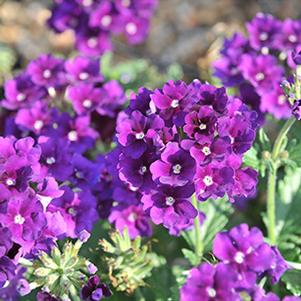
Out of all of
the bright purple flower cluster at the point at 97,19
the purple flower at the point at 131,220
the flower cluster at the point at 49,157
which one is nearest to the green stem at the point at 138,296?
the purple flower at the point at 131,220

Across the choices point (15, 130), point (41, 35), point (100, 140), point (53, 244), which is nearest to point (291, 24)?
point (100, 140)

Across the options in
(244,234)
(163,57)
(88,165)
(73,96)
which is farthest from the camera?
(163,57)

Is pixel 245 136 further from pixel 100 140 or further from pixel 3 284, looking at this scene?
pixel 100 140

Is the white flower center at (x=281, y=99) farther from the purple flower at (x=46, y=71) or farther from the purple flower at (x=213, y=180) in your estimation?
the purple flower at (x=46, y=71)

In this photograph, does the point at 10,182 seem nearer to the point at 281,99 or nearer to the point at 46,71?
the point at 46,71

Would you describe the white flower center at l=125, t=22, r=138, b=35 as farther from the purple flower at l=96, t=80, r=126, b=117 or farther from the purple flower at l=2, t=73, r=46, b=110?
the purple flower at l=2, t=73, r=46, b=110
